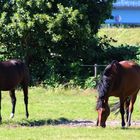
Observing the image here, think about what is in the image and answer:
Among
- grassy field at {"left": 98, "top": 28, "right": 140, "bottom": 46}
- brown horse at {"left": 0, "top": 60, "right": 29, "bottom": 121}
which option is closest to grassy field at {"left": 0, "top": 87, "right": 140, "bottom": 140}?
brown horse at {"left": 0, "top": 60, "right": 29, "bottom": 121}

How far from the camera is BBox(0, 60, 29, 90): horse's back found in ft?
50.4

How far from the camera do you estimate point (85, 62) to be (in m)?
28.8

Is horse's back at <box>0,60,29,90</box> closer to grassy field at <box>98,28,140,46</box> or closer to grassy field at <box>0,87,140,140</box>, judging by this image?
grassy field at <box>0,87,140,140</box>

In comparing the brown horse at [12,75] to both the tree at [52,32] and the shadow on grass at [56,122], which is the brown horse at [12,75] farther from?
the tree at [52,32]

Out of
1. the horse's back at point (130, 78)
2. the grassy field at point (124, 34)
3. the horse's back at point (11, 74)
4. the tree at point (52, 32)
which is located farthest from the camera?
the grassy field at point (124, 34)

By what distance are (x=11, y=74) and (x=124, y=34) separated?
4674 cm

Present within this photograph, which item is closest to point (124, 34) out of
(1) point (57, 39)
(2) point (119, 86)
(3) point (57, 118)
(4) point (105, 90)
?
(1) point (57, 39)

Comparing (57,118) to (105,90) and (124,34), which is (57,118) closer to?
(105,90)

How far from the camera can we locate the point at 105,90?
13.2 metres

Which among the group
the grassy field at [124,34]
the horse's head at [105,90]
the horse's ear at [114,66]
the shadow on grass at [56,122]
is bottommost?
the shadow on grass at [56,122]

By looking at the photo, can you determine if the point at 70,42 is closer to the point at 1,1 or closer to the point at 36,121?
the point at 1,1

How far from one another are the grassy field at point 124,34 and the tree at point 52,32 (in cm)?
2938

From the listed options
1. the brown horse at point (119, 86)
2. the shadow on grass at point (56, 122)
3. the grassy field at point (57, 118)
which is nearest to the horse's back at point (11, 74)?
the grassy field at point (57, 118)

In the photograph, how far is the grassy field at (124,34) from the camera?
58481 mm
